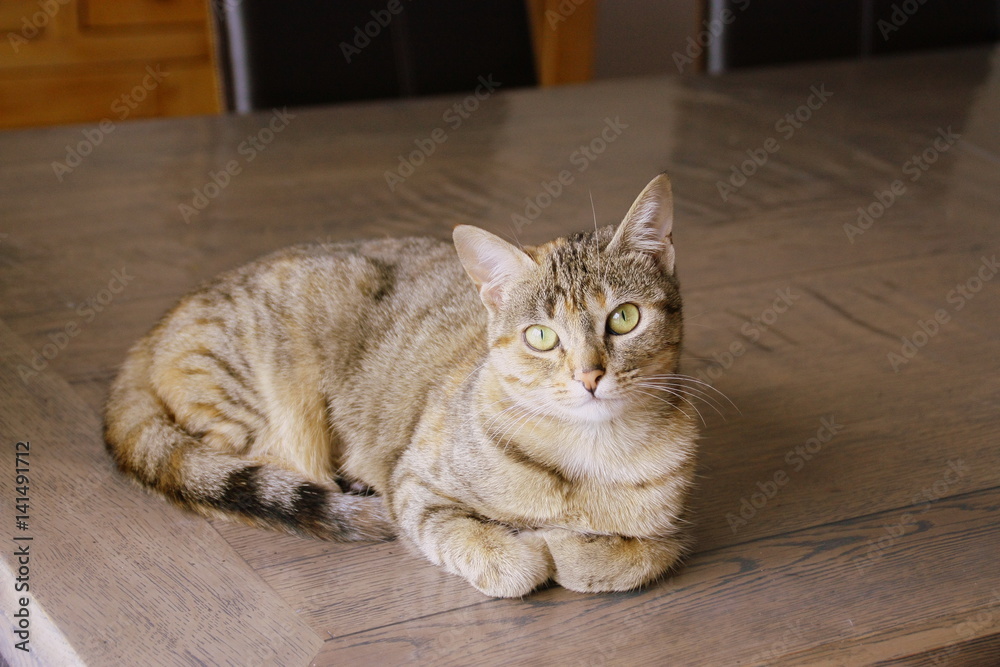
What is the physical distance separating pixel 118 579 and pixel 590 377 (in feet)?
1.73

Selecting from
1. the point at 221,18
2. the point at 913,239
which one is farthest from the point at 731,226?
the point at 221,18

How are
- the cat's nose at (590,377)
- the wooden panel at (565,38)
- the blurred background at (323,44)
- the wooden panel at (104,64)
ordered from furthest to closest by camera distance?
the wooden panel at (565,38), the wooden panel at (104,64), the blurred background at (323,44), the cat's nose at (590,377)

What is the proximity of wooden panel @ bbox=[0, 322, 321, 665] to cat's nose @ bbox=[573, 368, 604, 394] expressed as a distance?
365 millimetres

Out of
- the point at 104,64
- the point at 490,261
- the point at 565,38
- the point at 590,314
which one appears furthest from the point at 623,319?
the point at 565,38

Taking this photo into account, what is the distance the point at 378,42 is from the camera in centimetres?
218

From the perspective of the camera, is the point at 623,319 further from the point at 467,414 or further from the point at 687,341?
the point at 687,341

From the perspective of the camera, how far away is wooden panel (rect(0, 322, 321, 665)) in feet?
2.92

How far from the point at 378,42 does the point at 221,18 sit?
35cm

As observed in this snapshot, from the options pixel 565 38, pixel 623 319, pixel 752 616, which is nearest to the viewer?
pixel 752 616

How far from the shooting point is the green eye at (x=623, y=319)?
3.41 feet

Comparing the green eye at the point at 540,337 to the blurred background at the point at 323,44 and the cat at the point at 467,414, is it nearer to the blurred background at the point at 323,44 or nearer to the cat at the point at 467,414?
the cat at the point at 467,414

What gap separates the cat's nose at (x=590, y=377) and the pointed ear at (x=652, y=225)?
157mm

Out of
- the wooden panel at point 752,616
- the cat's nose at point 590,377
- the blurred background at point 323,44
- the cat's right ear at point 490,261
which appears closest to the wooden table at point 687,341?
the wooden panel at point 752,616

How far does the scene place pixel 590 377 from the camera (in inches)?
38.9
